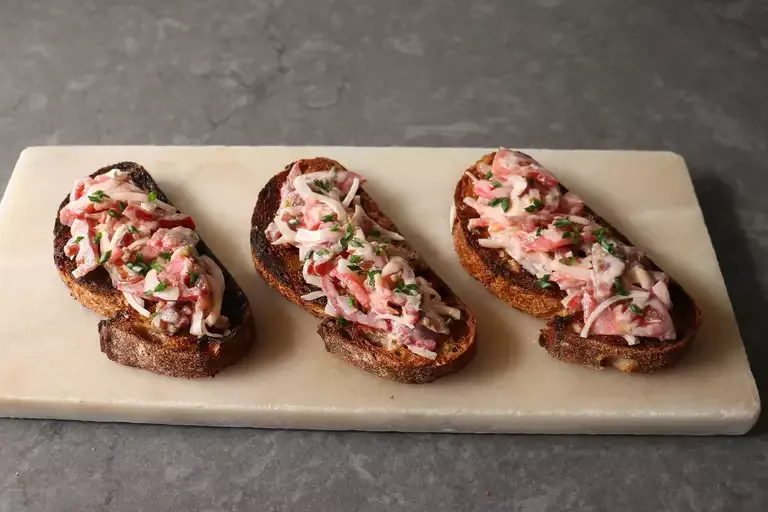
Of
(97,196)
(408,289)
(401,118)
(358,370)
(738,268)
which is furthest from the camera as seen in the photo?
(401,118)

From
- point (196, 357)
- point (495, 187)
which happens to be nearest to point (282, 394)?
point (196, 357)

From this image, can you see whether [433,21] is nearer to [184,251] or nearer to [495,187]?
[495,187]

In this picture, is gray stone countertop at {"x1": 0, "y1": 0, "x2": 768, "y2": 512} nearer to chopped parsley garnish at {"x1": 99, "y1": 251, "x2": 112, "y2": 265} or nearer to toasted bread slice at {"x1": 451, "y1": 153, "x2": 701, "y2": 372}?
toasted bread slice at {"x1": 451, "y1": 153, "x2": 701, "y2": 372}

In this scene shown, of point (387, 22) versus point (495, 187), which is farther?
point (387, 22)

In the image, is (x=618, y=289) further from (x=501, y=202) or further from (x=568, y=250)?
(x=501, y=202)

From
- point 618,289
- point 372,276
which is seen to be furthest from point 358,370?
point 618,289

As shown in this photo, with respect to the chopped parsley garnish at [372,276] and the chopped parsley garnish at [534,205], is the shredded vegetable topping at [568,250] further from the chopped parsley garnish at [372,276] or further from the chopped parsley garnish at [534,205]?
the chopped parsley garnish at [372,276]
